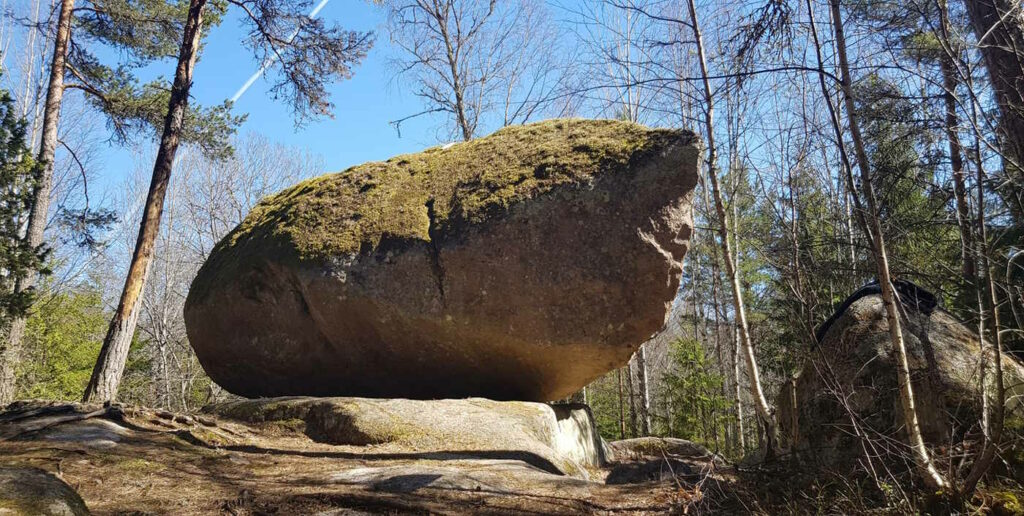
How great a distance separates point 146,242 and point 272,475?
5.37 metres

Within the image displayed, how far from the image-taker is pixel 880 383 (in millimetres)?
3889

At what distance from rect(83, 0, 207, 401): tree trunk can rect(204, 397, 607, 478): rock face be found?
2399 millimetres

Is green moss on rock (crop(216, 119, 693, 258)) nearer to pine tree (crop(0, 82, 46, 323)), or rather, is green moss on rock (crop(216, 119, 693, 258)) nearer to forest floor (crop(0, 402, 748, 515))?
forest floor (crop(0, 402, 748, 515))

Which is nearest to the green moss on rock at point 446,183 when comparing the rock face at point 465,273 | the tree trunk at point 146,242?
the rock face at point 465,273

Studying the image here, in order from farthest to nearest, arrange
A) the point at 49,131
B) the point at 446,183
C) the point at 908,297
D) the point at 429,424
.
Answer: the point at 49,131 < the point at 446,183 < the point at 429,424 < the point at 908,297

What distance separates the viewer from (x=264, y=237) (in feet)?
22.9

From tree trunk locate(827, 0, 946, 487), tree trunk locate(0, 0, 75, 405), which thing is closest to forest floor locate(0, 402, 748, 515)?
tree trunk locate(827, 0, 946, 487)

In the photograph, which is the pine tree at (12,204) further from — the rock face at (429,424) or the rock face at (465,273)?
the rock face at (429,424)

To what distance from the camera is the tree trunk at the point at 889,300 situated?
274 centimetres

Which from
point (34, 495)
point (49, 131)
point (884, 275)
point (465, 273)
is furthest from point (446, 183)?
point (49, 131)

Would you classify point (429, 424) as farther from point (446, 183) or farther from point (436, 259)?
point (446, 183)

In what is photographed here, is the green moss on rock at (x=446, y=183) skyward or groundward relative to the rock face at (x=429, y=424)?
skyward

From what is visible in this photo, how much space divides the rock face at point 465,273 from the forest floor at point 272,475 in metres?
1.46

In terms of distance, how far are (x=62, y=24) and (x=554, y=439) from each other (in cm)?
1081
